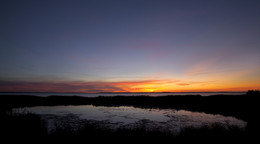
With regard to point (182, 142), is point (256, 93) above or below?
above

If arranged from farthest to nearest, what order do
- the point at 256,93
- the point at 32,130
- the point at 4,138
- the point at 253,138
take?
the point at 256,93
the point at 32,130
the point at 253,138
the point at 4,138

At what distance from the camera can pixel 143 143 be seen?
334 inches

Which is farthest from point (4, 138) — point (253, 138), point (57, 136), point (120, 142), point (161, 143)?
point (253, 138)

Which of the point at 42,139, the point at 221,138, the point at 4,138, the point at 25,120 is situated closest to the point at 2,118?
the point at 25,120

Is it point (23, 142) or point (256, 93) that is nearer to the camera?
point (23, 142)

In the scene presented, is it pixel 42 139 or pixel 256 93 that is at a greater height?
pixel 256 93

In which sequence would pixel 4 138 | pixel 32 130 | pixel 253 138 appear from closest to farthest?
pixel 4 138 → pixel 253 138 → pixel 32 130

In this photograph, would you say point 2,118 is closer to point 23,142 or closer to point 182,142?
point 23,142

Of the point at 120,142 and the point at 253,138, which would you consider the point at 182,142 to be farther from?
the point at 253,138

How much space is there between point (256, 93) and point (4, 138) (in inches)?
1488

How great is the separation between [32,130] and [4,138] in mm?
1699

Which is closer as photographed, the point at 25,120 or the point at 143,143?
the point at 143,143

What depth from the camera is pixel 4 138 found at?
8.27 metres

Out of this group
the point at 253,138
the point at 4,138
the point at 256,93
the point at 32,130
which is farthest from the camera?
the point at 256,93
